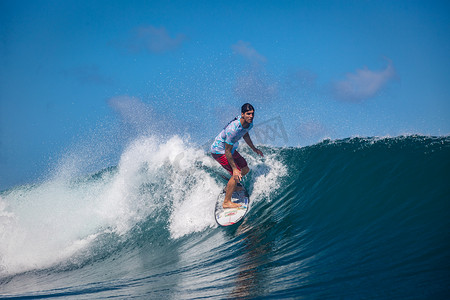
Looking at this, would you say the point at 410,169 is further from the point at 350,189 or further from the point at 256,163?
the point at 256,163

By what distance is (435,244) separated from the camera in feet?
10.9

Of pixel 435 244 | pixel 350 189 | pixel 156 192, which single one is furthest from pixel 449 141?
pixel 156 192

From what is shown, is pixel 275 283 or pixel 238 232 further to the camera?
pixel 238 232

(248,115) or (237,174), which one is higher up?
(248,115)

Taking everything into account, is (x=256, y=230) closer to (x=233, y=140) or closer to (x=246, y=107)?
(x=233, y=140)

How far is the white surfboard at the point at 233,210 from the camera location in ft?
20.9

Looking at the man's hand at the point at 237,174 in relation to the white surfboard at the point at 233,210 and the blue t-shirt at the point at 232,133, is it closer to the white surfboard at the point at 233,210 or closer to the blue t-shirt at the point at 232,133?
the blue t-shirt at the point at 232,133

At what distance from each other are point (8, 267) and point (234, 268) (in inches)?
288

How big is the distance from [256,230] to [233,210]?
3.49 ft

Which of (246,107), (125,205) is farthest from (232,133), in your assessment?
(125,205)

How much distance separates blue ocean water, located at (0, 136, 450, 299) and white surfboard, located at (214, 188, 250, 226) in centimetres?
25

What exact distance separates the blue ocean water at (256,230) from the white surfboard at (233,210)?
25cm

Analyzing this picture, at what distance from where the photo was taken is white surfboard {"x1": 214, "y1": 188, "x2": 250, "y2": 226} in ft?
20.9

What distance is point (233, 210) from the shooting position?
6562mm
